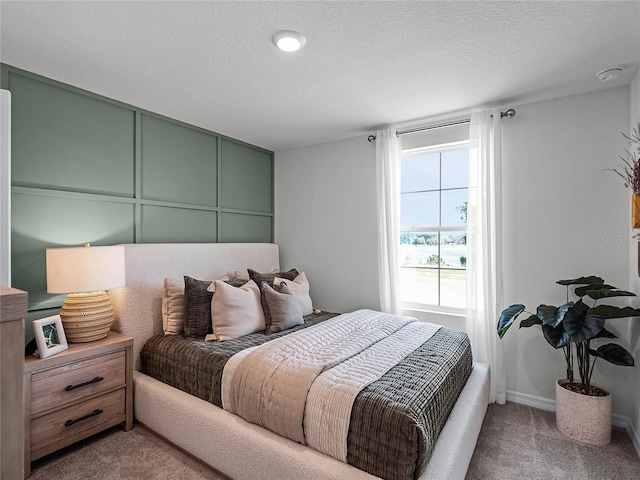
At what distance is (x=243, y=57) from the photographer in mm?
2076

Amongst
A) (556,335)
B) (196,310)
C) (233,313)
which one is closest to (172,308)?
(196,310)

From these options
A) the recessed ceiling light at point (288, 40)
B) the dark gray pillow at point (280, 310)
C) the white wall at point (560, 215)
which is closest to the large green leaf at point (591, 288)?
the white wall at point (560, 215)

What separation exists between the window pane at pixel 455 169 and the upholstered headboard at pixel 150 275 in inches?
91.8

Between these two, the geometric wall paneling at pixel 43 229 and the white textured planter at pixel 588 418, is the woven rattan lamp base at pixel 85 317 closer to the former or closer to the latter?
the geometric wall paneling at pixel 43 229

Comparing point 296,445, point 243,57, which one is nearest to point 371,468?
point 296,445

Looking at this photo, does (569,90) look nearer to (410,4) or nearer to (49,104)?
(410,4)

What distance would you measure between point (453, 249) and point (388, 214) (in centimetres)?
70

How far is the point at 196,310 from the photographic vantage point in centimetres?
257

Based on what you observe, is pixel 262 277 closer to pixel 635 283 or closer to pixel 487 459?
pixel 487 459

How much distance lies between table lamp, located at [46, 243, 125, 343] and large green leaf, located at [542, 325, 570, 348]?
292 centimetres

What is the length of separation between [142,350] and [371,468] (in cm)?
196

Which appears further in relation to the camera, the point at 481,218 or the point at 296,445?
the point at 481,218

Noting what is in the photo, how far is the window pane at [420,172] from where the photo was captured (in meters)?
3.35

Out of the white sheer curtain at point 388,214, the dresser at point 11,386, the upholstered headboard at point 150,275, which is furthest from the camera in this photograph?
the white sheer curtain at point 388,214
